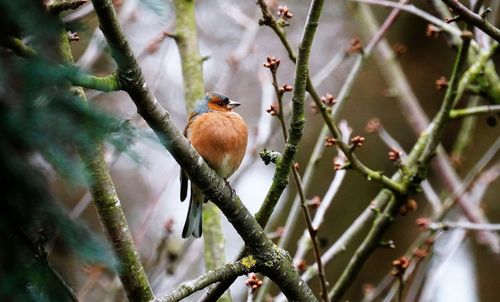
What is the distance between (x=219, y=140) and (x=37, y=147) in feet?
8.87

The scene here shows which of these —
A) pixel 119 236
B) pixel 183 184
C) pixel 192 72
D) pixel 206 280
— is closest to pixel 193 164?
pixel 206 280

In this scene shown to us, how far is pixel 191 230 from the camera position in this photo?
4.01 metres

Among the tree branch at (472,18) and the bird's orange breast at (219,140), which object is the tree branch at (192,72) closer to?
the bird's orange breast at (219,140)

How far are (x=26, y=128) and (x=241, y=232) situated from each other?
5.06ft

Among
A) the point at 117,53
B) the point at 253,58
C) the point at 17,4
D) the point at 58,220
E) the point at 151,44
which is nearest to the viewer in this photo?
the point at 17,4

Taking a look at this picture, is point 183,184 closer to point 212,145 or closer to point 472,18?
point 212,145

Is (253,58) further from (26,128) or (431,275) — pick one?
(26,128)

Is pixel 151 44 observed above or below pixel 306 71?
above

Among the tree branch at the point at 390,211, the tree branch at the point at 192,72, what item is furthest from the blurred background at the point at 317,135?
the tree branch at the point at 390,211

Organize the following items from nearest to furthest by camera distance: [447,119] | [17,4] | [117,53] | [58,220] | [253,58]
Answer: [17,4] < [58,220] < [117,53] < [447,119] < [253,58]

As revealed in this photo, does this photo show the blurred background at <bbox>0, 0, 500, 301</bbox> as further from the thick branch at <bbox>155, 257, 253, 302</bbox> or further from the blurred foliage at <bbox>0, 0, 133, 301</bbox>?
the blurred foliage at <bbox>0, 0, 133, 301</bbox>

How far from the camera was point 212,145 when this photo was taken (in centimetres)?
408

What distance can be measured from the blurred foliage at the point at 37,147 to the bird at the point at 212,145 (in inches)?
97.8

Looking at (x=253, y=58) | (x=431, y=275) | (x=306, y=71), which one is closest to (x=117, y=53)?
(x=306, y=71)
